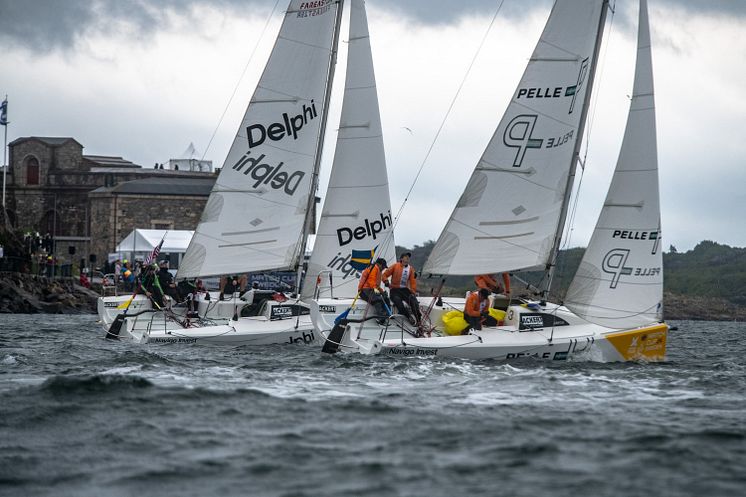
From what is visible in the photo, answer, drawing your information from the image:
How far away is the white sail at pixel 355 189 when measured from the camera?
26.7m

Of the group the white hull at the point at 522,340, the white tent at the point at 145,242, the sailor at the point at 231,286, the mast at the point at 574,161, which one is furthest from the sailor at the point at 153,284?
the white tent at the point at 145,242

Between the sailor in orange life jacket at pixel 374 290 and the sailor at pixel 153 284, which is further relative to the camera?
the sailor at pixel 153 284

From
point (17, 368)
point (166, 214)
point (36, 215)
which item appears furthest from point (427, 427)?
point (36, 215)

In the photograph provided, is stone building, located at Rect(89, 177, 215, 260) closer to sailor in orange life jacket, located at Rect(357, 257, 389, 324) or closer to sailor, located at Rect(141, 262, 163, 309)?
sailor, located at Rect(141, 262, 163, 309)

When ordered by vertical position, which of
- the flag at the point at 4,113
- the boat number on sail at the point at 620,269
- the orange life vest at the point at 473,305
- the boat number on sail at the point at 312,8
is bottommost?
the orange life vest at the point at 473,305

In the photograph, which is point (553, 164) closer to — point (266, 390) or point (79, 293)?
point (266, 390)

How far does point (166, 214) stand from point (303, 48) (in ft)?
155

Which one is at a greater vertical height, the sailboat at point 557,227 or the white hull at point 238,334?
the sailboat at point 557,227

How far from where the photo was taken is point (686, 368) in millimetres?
19609

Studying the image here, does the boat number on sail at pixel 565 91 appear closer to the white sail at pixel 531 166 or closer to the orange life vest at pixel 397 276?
the white sail at pixel 531 166

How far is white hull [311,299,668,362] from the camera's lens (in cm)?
1912

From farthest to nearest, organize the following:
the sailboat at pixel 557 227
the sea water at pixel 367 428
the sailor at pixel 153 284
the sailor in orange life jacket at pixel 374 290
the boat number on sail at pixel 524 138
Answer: the sailor at pixel 153 284, the boat number on sail at pixel 524 138, the sailor in orange life jacket at pixel 374 290, the sailboat at pixel 557 227, the sea water at pixel 367 428

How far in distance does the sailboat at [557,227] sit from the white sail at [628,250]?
2 cm

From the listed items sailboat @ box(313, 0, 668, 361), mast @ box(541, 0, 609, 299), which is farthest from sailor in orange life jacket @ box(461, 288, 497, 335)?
mast @ box(541, 0, 609, 299)
